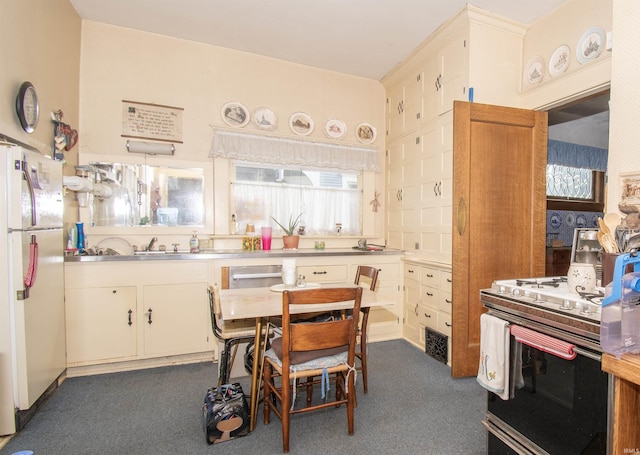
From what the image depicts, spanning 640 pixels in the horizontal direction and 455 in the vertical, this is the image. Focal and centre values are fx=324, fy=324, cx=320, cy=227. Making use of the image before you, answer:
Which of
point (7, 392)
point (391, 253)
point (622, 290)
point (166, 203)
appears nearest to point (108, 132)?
point (166, 203)

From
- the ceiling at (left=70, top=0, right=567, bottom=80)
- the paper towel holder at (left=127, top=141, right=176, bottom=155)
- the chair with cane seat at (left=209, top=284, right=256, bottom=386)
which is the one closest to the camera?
the chair with cane seat at (left=209, top=284, right=256, bottom=386)

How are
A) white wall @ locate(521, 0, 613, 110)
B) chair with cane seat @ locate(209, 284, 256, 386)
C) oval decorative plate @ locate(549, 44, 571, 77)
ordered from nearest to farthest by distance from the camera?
1. chair with cane seat @ locate(209, 284, 256, 386)
2. white wall @ locate(521, 0, 613, 110)
3. oval decorative plate @ locate(549, 44, 571, 77)

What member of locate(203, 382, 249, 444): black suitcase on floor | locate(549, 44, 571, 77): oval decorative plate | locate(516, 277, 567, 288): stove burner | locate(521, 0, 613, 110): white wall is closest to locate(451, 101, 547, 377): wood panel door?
locate(521, 0, 613, 110): white wall

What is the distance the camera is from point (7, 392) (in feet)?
6.23

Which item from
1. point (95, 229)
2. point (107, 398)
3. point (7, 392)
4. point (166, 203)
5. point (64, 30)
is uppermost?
point (64, 30)

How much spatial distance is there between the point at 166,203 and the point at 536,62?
382 cm

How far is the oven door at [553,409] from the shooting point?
122 centimetres

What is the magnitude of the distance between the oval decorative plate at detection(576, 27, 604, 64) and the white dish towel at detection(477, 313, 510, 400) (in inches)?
88.9

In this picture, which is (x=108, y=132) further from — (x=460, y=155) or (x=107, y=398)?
(x=460, y=155)

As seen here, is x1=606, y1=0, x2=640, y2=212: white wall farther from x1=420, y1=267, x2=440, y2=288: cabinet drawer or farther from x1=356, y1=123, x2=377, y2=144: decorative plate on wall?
x1=356, y1=123, x2=377, y2=144: decorative plate on wall

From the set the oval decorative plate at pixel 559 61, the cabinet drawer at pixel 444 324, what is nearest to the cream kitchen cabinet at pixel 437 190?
the cabinet drawer at pixel 444 324

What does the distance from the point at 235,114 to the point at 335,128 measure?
47.7 inches

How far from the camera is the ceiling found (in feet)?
9.20

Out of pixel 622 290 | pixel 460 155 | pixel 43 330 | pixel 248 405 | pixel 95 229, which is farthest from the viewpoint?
pixel 95 229
